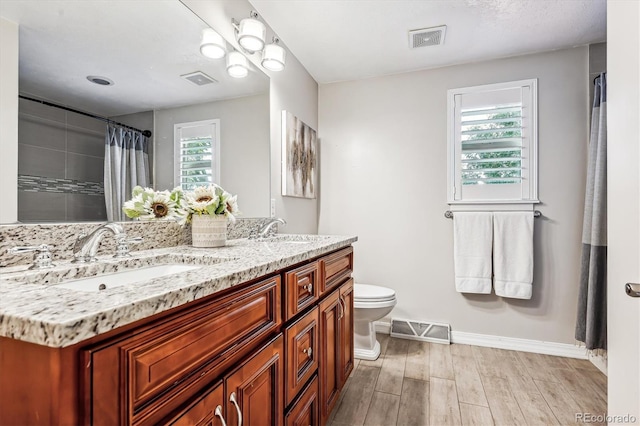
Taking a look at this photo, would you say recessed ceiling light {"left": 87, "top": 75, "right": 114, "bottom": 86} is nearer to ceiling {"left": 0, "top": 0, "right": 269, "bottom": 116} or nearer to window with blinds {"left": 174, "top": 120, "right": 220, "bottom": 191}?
ceiling {"left": 0, "top": 0, "right": 269, "bottom": 116}

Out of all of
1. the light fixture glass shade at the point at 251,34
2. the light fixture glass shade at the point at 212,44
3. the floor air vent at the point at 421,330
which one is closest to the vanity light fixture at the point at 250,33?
the light fixture glass shade at the point at 251,34

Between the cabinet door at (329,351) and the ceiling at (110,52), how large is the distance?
3.74 ft

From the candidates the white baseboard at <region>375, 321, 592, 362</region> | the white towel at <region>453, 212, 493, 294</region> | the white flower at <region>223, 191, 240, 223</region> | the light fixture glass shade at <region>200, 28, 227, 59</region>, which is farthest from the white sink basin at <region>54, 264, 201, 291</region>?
the white baseboard at <region>375, 321, 592, 362</region>

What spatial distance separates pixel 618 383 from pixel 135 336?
1427 mm

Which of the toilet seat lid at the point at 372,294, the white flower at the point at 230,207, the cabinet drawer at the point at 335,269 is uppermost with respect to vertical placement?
the white flower at the point at 230,207

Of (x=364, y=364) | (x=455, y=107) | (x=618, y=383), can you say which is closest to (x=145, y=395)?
(x=618, y=383)

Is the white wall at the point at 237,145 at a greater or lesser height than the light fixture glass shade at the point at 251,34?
lesser

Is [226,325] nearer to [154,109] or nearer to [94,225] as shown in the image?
[94,225]

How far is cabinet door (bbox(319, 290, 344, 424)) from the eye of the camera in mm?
1429

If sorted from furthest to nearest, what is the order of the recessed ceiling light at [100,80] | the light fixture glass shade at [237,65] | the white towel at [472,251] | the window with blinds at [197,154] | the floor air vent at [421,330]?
the floor air vent at [421,330]
the white towel at [472,251]
the light fixture glass shade at [237,65]
the window with blinds at [197,154]
the recessed ceiling light at [100,80]

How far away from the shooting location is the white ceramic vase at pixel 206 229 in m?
1.40

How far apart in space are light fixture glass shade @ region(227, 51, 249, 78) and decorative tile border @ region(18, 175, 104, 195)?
988mm

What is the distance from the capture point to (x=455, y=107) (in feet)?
8.55

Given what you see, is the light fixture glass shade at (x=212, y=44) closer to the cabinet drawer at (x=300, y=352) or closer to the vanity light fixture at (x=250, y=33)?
the vanity light fixture at (x=250, y=33)
